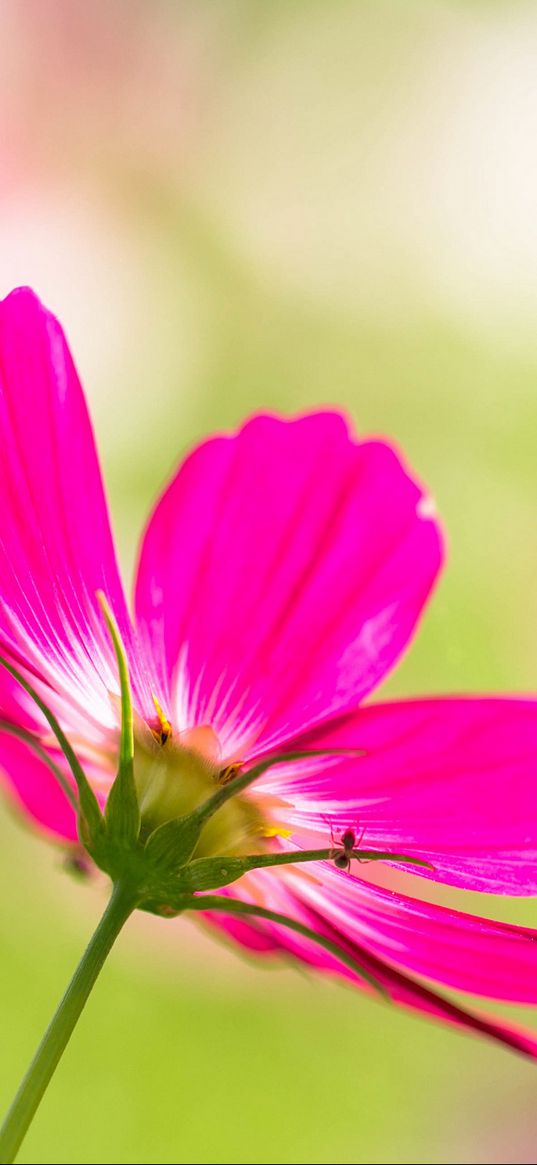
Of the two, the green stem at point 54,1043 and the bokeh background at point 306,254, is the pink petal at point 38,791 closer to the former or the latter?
the green stem at point 54,1043

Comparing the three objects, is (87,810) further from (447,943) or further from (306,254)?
(306,254)

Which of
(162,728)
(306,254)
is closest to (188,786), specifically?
(162,728)

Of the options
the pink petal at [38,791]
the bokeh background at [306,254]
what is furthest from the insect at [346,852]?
the bokeh background at [306,254]

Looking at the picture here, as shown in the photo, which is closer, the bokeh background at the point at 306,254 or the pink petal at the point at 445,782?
the pink petal at the point at 445,782

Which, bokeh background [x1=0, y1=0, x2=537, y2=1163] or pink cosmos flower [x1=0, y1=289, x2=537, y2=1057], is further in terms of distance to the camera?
bokeh background [x1=0, y1=0, x2=537, y2=1163]

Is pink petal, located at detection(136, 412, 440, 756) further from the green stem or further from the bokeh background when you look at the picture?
the bokeh background

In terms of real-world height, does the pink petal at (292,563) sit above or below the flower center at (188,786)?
above

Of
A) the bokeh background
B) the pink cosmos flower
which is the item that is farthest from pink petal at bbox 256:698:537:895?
the bokeh background
